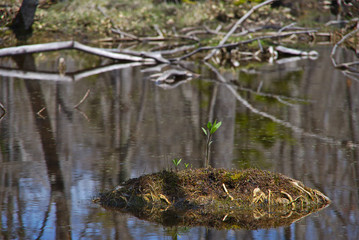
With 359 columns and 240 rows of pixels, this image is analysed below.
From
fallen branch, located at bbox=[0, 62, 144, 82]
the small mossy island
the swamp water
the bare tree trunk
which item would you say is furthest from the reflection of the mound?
the bare tree trunk

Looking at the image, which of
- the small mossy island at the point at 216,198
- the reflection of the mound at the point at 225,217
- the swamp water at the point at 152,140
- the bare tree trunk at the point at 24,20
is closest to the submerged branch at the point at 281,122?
the swamp water at the point at 152,140

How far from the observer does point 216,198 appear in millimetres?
6008

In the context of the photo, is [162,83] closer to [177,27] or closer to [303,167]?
[303,167]

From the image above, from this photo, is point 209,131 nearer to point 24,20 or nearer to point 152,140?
point 152,140

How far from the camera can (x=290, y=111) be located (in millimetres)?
12555

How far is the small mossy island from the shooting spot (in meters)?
5.73

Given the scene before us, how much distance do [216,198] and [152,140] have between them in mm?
3796

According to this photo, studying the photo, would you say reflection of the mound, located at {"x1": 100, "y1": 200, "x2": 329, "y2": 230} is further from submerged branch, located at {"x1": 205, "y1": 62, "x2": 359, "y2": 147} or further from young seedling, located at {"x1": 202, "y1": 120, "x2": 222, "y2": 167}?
submerged branch, located at {"x1": 205, "y1": 62, "x2": 359, "y2": 147}

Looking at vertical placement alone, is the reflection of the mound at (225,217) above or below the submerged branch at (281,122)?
below

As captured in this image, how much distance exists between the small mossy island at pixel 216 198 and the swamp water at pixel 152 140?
0.61 feet

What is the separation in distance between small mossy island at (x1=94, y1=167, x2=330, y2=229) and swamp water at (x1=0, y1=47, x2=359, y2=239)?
19cm

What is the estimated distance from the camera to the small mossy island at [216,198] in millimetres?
5727

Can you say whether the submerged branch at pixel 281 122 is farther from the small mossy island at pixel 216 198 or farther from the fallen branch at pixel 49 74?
the fallen branch at pixel 49 74

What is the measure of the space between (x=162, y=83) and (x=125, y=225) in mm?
11507
